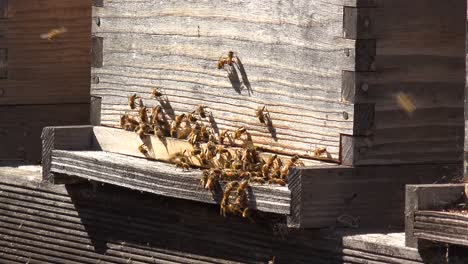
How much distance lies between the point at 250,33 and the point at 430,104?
0.91m

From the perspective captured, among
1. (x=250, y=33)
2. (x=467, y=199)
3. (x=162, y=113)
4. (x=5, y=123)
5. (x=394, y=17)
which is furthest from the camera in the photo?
(x=5, y=123)

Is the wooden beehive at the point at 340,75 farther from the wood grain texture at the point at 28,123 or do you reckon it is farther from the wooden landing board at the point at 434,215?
the wood grain texture at the point at 28,123

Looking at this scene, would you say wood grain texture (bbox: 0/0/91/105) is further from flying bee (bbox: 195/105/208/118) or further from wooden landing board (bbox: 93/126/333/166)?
flying bee (bbox: 195/105/208/118)

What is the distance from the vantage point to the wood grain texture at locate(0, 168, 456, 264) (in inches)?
222

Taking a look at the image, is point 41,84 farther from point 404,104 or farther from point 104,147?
point 404,104

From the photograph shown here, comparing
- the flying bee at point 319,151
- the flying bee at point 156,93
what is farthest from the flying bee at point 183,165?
the flying bee at point 319,151

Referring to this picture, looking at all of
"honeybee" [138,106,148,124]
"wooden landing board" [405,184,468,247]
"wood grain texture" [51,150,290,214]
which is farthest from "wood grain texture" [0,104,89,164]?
"wooden landing board" [405,184,468,247]

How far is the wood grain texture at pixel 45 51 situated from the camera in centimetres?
764

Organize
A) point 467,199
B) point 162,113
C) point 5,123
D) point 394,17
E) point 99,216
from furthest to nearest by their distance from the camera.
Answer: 1. point 5,123
2. point 99,216
3. point 162,113
4. point 394,17
5. point 467,199

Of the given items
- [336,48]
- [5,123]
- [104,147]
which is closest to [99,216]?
[104,147]

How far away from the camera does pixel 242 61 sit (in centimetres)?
610

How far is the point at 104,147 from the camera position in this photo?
701 centimetres

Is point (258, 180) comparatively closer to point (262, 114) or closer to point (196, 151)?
point (262, 114)

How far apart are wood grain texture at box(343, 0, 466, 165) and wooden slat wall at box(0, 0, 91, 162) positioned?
107 inches
